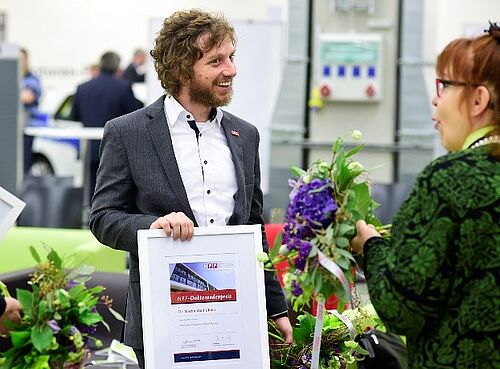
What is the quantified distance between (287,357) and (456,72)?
1.27m

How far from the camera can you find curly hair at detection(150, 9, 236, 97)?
132 inches

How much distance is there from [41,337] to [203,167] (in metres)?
0.80

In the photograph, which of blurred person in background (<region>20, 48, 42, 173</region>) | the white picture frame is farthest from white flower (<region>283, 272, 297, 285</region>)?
blurred person in background (<region>20, 48, 42, 173</region>)

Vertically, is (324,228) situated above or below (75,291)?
above

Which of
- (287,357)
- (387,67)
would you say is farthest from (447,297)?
(387,67)

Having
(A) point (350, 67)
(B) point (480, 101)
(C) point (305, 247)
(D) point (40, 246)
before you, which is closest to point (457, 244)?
(B) point (480, 101)

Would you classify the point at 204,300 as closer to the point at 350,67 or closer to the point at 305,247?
the point at 305,247

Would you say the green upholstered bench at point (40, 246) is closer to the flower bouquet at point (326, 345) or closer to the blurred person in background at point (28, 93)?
the flower bouquet at point (326, 345)

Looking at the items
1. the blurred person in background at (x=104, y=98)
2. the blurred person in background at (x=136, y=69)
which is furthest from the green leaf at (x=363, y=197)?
the blurred person in background at (x=136, y=69)

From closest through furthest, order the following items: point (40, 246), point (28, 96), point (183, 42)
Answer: point (183, 42) → point (40, 246) → point (28, 96)

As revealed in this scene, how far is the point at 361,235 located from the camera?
2668 mm

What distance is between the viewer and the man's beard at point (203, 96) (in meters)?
3.37

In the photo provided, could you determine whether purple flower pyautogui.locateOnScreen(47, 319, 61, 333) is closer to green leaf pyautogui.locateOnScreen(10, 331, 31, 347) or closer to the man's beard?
green leaf pyautogui.locateOnScreen(10, 331, 31, 347)

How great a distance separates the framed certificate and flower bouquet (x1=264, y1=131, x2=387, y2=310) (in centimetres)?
41
